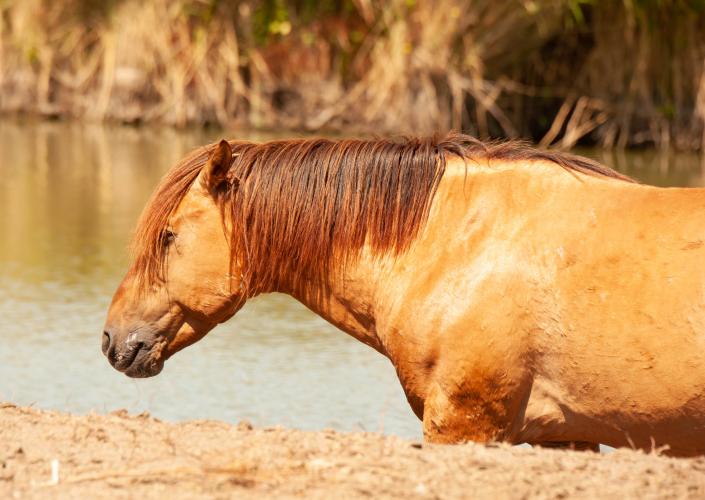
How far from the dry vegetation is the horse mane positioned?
31.8 feet

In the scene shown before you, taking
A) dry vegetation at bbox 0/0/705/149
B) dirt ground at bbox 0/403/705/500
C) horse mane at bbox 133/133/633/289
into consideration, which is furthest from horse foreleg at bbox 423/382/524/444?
dry vegetation at bbox 0/0/705/149

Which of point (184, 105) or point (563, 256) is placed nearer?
point (563, 256)

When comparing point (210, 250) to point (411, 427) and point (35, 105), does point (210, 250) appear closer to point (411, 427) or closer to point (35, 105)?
point (411, 427)

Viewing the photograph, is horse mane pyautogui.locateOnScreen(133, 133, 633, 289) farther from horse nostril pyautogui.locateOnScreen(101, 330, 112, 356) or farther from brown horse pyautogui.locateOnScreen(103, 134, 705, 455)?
horse nostril pyautogui.locateOnScreen(101, 330, 112, 356)

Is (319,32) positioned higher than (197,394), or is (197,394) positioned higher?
(319,32)

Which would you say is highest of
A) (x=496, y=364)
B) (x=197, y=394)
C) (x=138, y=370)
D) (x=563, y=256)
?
(x=563, y=256)

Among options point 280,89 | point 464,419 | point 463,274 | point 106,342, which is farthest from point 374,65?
point 464,419

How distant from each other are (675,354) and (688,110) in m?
11.5

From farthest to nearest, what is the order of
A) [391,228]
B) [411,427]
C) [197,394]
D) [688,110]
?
[688,110] → [197,394] → [411,427] → [391,228]

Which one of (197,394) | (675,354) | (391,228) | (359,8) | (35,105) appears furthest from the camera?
(35,105)

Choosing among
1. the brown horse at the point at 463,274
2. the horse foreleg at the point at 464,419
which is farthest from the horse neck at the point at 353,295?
the horse foreleg at the point at 464,419

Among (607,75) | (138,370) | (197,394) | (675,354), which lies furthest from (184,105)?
(675,354)

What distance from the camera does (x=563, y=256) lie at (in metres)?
3.71

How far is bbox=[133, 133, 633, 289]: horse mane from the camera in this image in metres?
3.99
